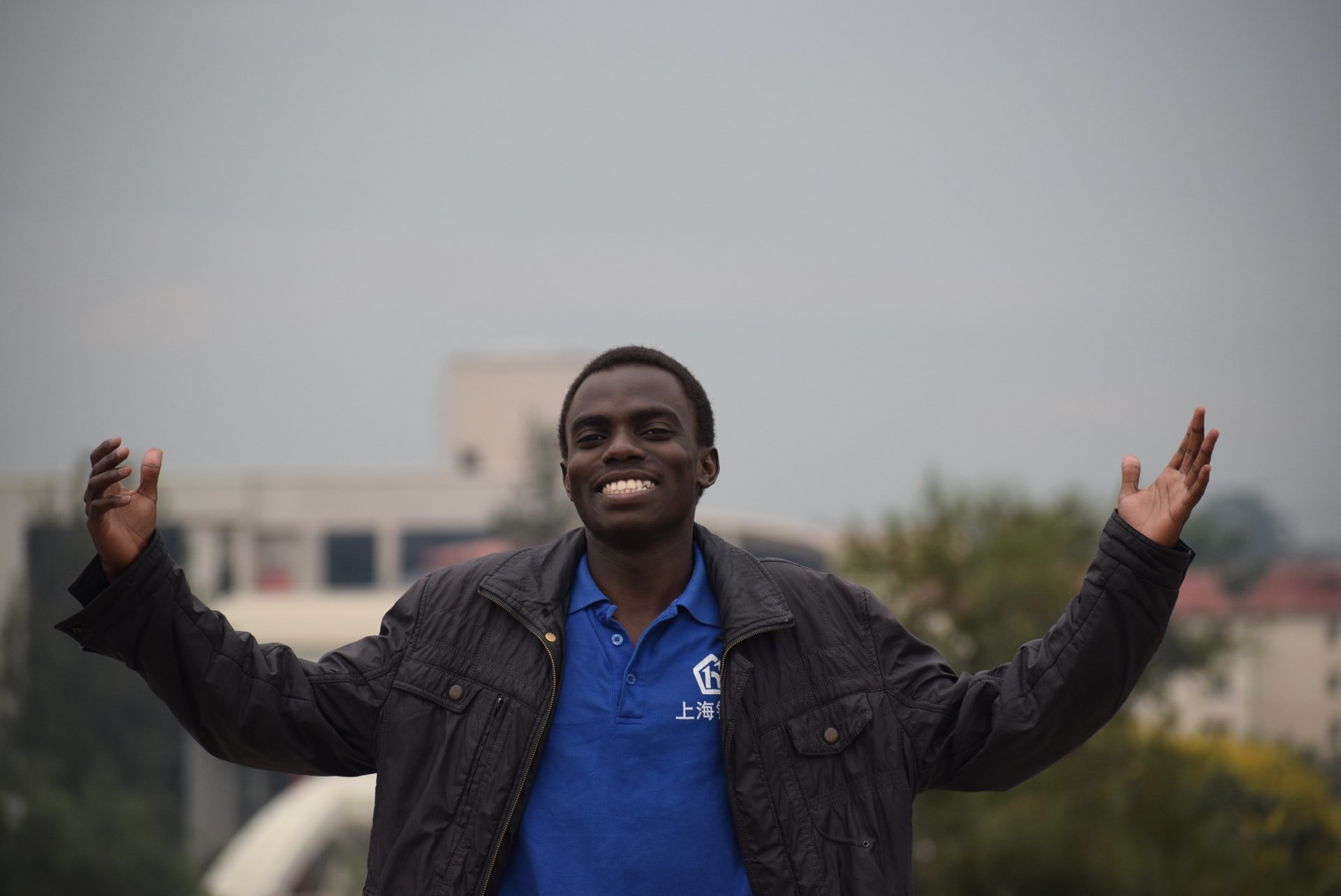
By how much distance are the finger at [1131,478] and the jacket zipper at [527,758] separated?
4.06 ft

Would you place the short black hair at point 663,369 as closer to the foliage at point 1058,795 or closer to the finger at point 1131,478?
the finger at point 1131,478

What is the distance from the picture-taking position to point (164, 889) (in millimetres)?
33094

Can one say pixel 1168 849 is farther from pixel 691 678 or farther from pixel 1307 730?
pixel 1307 730

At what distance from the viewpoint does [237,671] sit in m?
3.15

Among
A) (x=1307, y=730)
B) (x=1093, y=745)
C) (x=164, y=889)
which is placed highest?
(x=1093, y=745)

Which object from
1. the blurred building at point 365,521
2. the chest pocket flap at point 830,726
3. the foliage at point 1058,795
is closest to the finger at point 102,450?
the chest pocket flap at point 830,726

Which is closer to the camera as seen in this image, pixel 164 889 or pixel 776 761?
pixel 776 761

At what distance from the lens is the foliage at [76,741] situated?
35.4m

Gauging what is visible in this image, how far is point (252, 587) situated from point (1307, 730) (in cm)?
5028

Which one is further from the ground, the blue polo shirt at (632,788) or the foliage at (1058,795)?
the blue polo shirt at (632,788)

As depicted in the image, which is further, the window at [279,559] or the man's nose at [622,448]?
the window at [279,559]

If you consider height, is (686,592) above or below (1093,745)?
above

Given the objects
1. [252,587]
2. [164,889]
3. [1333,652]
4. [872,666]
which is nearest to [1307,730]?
[1333,652]

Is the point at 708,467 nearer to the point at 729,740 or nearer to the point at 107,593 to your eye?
the point at 729,740
